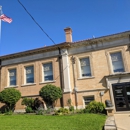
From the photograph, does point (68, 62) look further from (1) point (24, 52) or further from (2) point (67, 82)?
(1) point (24, 52)

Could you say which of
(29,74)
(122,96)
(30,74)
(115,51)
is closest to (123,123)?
(122,96)

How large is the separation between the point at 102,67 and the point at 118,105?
3.78 metres

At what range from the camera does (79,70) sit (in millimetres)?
16516

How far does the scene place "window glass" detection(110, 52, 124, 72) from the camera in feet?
49.9

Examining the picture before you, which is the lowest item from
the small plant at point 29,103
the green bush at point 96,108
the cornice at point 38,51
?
the green bush at point 96,108

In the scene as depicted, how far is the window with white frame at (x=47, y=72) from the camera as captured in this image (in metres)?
17.6

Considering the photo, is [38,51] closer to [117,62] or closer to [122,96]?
[117,62]

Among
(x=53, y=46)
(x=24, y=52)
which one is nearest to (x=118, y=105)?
(x=53, y=46)

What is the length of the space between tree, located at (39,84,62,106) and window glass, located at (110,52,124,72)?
5857 millimetres

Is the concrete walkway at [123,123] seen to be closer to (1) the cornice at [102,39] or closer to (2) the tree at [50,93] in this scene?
(2) the tree at [50,93]

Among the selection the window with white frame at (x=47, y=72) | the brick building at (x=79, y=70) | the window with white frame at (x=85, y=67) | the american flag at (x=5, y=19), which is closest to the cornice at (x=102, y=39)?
the brick building at (x=79, y=70)

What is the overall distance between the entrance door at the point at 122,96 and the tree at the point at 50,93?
17.2ft

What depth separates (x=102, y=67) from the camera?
613 inches

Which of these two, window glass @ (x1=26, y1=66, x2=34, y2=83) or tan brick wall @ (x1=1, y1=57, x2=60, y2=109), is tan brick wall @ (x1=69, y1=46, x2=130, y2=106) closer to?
tan brick wall @ (x1=1, y1=57, x2=60, y2=109)
